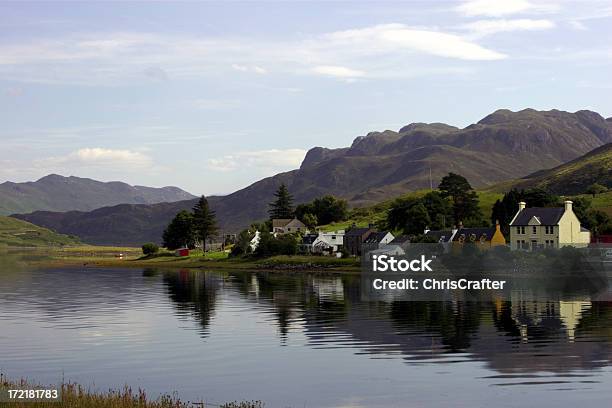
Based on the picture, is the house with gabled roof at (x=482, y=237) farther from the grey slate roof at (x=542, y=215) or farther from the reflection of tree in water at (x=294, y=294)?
the reflection of tree in water at (x=294, y=294)

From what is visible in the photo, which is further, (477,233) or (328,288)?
(477,233)

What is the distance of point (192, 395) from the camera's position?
145 feet

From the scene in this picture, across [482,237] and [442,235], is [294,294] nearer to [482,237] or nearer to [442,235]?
[482,237]

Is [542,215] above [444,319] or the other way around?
above

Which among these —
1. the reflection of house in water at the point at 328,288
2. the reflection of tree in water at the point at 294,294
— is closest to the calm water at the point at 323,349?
the reflection of tree in water at the point at 294,294

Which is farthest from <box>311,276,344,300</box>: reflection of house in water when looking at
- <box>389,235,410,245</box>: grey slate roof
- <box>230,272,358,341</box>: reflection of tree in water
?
<box>389,235,410,245</box>: grey slate roof

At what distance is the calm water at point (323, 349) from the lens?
4572cm

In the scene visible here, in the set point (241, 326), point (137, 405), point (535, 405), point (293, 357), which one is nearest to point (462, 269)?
point (241, 326)

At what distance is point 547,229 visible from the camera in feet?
550

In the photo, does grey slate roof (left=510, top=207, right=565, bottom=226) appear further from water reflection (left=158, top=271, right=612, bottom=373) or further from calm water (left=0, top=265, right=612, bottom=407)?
calm water (left=0, top=265, right=612, bottom=407)

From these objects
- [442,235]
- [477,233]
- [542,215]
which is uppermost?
[542,215]

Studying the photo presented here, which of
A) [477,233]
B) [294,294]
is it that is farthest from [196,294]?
[477,233]

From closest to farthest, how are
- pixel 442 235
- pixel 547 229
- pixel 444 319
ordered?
pixel 444 319 < pixel 547 229 < pixel 442 235

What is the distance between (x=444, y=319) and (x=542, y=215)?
96.3 m
